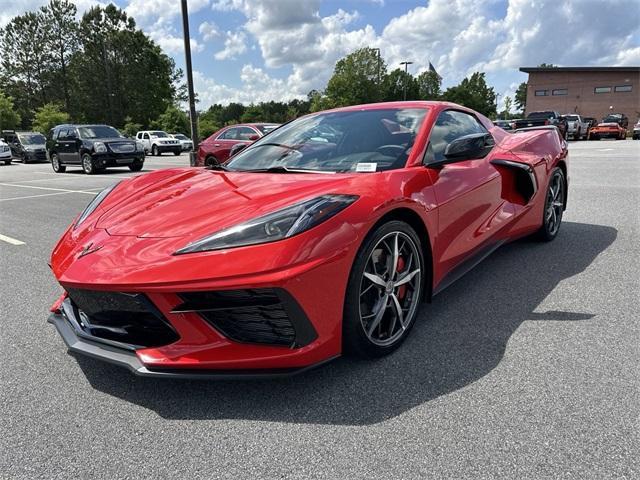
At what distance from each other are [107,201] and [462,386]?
2258 millimetres

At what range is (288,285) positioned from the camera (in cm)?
184

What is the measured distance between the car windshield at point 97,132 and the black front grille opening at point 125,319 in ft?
48.3

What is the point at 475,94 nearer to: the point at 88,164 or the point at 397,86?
the point at 397,86

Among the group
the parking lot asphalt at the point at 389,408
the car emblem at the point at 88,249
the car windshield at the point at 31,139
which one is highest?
the car windshield at the point at 31,139

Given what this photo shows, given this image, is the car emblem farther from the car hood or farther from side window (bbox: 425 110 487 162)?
side window (bbox: 425 110 487 162)

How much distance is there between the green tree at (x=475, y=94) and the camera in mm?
75812

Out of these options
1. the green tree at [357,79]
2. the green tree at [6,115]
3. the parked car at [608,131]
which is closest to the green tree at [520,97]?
the green tree at [357,79]

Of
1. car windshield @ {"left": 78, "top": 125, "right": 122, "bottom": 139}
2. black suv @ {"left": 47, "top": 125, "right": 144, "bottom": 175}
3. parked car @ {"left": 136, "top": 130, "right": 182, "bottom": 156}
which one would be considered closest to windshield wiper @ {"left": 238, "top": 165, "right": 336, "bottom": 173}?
black suv @ {"left": 47, "top": 125, "right": 144, "bottom": 175}

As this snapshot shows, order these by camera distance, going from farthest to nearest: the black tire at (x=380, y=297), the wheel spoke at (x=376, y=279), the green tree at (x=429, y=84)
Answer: the green tree at (x=429, y=84), the wheel spoke at (x=376, y=279), the black tire at (x=380, y=297)

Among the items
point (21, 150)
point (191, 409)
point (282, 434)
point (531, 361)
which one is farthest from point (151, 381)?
point (21, 150)

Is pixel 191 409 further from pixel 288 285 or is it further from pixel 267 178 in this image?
pixel 267 178

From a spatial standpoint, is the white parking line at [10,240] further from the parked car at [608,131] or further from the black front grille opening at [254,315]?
the parked car at [608,131]

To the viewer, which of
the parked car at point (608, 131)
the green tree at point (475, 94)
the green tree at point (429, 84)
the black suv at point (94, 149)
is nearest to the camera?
the black suv at point (94, 149)

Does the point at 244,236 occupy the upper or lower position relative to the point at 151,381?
upper
